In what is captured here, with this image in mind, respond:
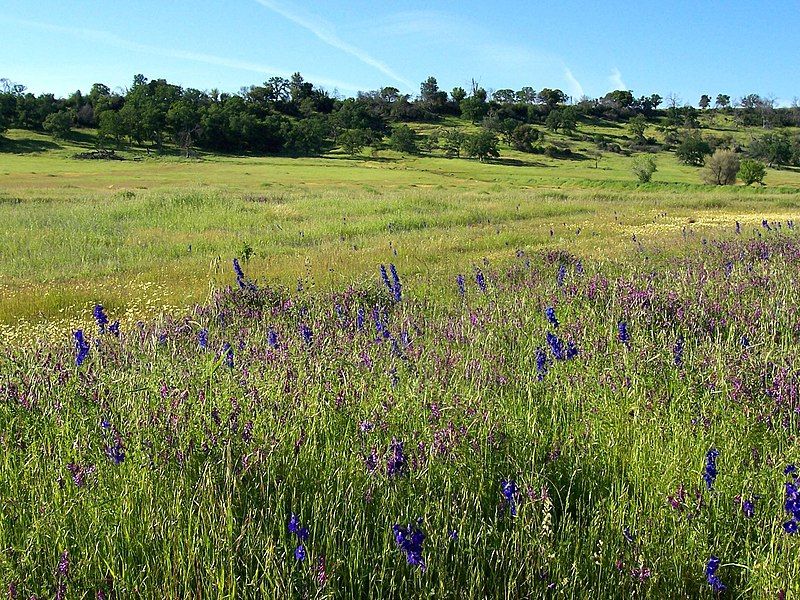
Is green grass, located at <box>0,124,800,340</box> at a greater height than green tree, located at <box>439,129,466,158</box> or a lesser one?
lesser

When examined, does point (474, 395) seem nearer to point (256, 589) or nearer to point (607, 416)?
point (607, 416)

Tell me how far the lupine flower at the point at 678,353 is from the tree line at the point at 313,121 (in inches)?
3639

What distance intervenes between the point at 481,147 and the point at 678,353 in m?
93.2

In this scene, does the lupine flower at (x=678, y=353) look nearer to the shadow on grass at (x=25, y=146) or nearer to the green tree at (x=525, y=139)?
the shadow on grass at (x=25, y=146)

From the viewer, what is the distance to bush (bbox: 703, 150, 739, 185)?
62.8m

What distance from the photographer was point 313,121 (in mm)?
112000

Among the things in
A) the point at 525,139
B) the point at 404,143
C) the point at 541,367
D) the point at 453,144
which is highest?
the point at 525,139

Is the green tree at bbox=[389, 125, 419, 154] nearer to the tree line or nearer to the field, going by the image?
the tree line

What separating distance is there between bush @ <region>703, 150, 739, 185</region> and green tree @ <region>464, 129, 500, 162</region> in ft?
116

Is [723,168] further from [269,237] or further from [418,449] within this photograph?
[418,449]

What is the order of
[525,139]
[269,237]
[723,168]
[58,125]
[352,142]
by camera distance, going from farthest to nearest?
[525,139] → [352,142] → [58,125] → [723,168] → [269,237]

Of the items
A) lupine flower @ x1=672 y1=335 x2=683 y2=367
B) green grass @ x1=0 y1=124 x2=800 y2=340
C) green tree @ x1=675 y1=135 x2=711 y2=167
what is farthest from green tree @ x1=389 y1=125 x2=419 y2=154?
lupine flower @ x1=672 y1=335 x2=683 y2=367

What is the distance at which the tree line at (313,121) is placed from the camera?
94312 mm

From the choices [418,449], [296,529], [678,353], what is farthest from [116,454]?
[678,353]
